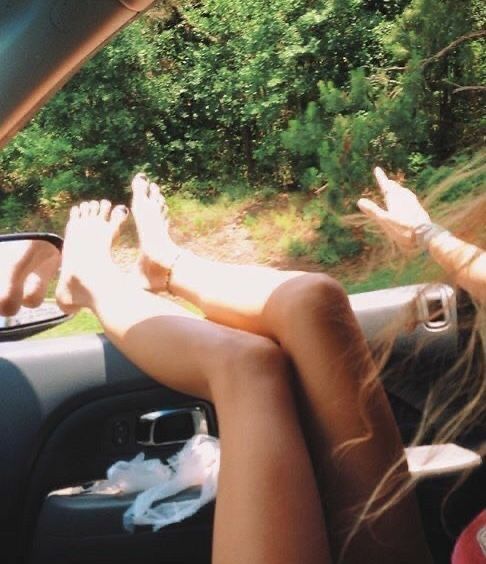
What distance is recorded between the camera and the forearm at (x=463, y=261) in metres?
1.37

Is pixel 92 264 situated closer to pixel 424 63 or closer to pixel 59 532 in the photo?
pixel 59 532

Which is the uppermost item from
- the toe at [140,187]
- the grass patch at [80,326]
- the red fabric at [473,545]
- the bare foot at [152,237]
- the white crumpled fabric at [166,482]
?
the toe at [140,187]

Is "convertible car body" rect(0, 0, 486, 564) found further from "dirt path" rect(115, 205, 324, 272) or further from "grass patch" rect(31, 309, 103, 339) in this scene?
"dirt path" rect(115, 205, 324, 272)

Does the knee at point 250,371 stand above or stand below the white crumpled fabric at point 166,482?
above

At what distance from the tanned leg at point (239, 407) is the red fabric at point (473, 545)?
0.20 metres

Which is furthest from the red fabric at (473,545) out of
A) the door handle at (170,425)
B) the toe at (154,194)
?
the toe at (154,194)

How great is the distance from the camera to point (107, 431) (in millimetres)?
1949

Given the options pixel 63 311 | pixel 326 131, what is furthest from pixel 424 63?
pixel 63 311

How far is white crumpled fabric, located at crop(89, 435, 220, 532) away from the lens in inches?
67.6

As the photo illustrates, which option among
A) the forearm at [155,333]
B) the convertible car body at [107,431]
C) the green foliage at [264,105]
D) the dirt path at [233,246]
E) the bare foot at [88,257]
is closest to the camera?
the forearm at [155,333]

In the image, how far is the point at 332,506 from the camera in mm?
1426

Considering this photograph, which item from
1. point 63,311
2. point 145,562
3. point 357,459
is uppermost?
point 63,311

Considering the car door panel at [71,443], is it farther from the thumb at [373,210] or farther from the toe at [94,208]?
the thumb at [373,210]

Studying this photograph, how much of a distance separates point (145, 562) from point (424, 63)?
176 inches
